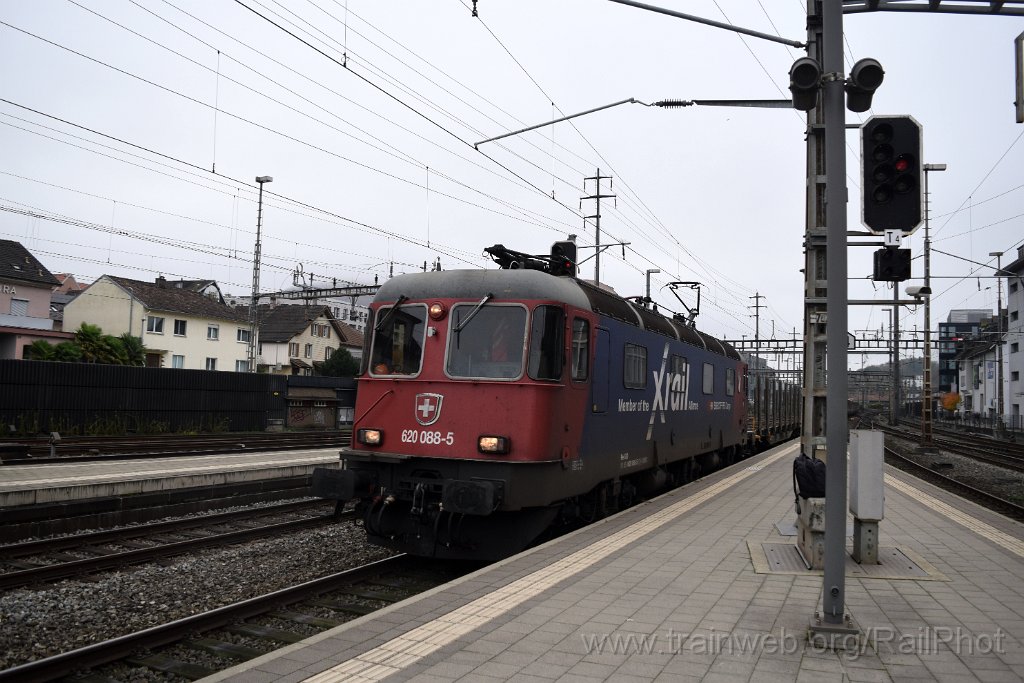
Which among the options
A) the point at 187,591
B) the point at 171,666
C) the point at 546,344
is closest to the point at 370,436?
the point at 546,344

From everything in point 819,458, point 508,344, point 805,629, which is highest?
point 508,344

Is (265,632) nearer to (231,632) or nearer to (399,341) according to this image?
(231,632)

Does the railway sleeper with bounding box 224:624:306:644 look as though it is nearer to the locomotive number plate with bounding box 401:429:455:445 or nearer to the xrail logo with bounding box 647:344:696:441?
the locomotive number plate with bounding box 401:429:455:445

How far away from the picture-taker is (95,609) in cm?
717

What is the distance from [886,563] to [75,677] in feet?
23.1

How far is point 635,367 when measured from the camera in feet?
37.8

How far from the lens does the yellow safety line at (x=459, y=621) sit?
4.68m

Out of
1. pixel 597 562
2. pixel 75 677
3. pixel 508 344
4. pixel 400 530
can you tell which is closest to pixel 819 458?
pixel 597 562

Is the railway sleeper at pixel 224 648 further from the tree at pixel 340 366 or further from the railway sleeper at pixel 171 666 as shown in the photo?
the tree at pixel 340 366

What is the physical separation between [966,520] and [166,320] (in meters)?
48.1

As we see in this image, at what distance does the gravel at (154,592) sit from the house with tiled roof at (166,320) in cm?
4263

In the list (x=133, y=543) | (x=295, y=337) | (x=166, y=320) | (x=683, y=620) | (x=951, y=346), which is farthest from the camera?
(x=951, y=346)

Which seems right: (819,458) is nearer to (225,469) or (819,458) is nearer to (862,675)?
(862,675)

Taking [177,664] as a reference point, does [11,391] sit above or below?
above
